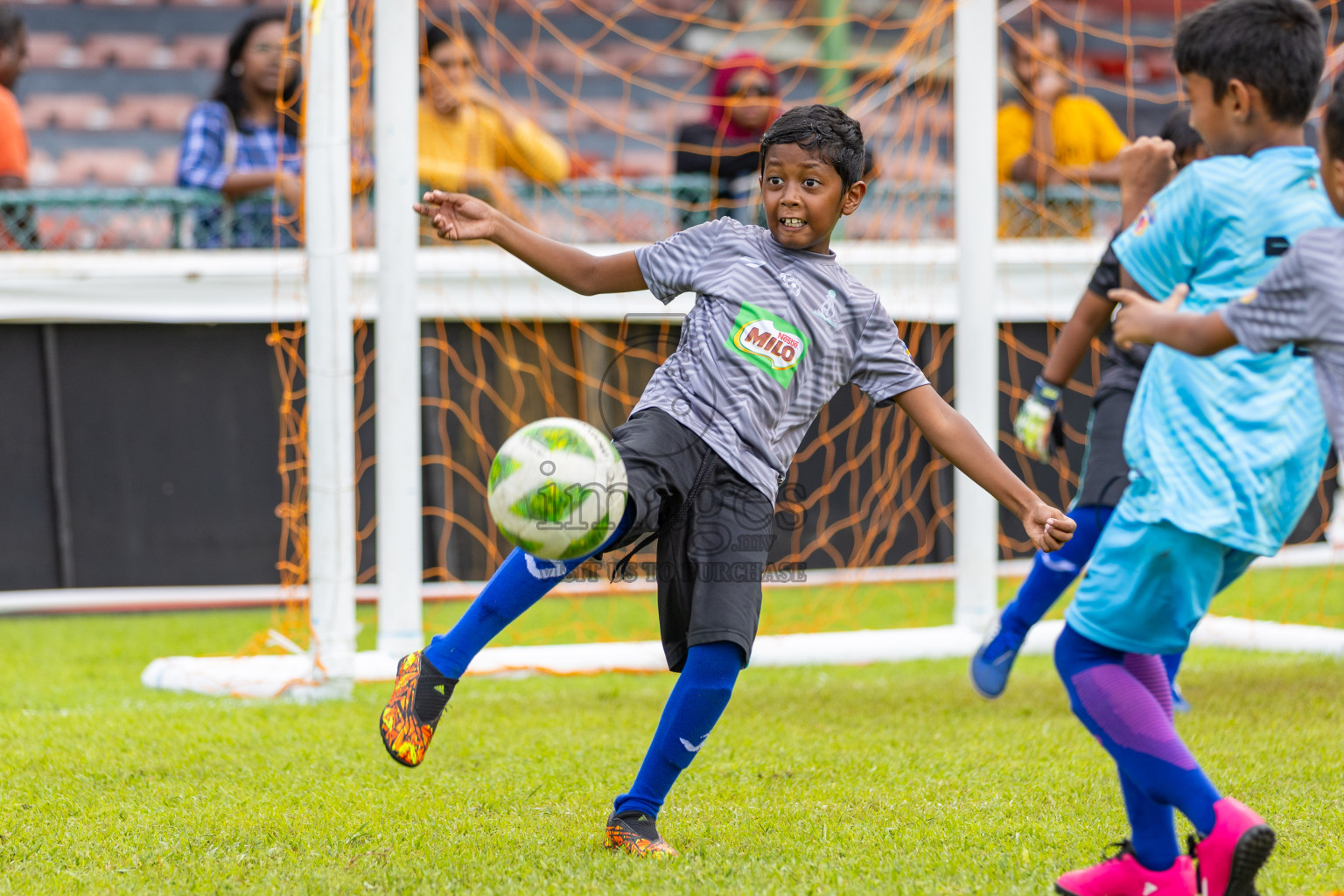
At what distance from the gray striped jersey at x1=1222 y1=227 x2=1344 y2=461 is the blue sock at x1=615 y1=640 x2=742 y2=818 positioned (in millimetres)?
1078

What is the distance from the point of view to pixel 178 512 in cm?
632

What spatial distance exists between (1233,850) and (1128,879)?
0.77ft

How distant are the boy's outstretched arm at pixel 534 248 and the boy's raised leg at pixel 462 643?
22.7 inches

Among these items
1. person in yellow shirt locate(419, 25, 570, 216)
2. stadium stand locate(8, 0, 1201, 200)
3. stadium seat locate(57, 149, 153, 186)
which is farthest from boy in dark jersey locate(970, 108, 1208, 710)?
stadium seat locate(57, 149, 153, 186)

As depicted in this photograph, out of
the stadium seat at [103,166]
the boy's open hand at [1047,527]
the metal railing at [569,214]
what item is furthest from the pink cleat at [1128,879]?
the stadium seat at [103,166]

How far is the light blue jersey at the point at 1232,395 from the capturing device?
2094mm

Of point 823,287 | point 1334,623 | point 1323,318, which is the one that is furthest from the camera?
point 1334,623

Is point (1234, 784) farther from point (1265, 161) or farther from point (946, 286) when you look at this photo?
point (946, 286)

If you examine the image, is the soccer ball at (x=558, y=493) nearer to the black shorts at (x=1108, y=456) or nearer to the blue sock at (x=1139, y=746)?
the blue sock at (x=1139, y=746)

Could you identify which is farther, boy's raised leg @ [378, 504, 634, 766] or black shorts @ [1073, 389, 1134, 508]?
black shorts @ [1073, 389, 1134, 508]

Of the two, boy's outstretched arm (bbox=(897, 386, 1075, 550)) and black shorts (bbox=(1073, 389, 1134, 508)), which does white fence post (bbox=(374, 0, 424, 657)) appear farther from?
boy's outstretched arm (bbox=(897, 386, 1075, 550))

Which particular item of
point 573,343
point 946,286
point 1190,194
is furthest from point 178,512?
point 1190,194

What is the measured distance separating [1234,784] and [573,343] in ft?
13.7

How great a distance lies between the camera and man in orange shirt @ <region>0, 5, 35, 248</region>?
20.8 ft
